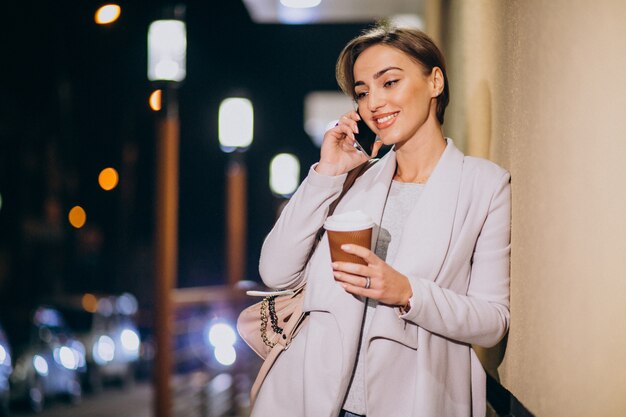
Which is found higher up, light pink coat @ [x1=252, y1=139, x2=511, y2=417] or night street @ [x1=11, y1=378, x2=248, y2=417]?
light pink coat @ [x1=252, y1=139, x2=511, y2=417]

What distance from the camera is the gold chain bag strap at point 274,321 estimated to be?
7.72ft

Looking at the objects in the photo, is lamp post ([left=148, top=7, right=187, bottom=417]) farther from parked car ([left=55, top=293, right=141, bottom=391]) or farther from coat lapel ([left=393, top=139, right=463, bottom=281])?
coat lapel ([left=393, top=139, right=463, bottom=281])

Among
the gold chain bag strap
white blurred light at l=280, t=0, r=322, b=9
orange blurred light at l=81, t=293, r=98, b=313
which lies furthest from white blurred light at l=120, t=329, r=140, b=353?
the gold chain bag strap

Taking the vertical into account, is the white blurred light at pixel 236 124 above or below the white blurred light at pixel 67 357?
above

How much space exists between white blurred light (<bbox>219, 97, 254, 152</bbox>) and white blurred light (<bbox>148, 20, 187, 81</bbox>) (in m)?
3.71

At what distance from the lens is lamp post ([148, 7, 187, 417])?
7090 millimetres

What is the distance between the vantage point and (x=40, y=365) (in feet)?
33.7

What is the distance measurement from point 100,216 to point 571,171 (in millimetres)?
18754

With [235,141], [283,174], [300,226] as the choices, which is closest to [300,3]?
[235,141]

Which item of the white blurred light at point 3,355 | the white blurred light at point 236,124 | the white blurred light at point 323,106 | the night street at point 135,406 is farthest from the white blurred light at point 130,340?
the white blurred light at point 323,106

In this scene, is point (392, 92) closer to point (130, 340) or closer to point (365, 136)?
point (365, 136)

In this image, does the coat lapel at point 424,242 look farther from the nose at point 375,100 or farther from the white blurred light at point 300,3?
the white blurred light at point 300,3

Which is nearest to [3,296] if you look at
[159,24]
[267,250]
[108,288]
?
[108,288]

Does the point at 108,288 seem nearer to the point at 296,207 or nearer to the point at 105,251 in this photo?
the point at 105,251
